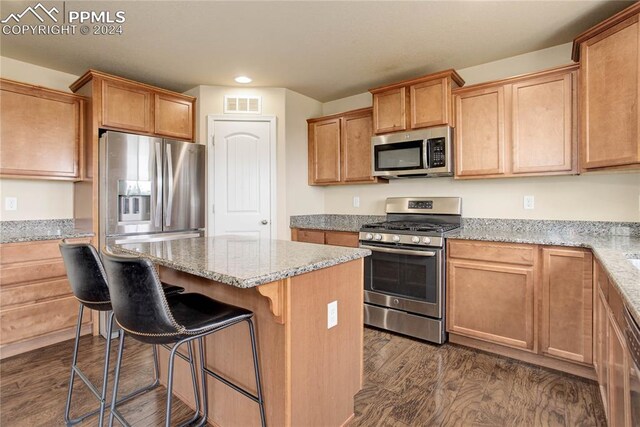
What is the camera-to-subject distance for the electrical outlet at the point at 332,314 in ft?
5.22

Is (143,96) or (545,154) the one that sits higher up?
(143,96)

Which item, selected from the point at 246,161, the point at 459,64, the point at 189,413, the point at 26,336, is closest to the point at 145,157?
the point at 246,161

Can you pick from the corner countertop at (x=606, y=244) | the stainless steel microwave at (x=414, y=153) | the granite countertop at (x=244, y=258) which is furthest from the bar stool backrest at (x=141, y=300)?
→ the stainless steel microwave at (x=414, y=153)

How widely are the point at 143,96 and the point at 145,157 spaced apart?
627 millimetres

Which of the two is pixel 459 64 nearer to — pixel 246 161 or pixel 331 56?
pixel 331 56

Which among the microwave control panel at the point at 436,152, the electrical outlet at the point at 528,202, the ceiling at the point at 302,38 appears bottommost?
the electrical outlet at the point at 528,202

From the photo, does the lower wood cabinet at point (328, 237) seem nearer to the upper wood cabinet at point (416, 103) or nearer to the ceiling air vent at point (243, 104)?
the upper wood cabinet at point (416, 103)

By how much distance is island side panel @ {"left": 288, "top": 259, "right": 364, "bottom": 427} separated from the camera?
4.66 feet

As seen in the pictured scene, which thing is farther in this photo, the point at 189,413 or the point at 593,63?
the point at 593,63

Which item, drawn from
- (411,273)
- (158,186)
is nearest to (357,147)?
(411,273)

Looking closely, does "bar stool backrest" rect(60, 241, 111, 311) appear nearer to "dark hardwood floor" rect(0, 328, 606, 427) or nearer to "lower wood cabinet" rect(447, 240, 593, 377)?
"dark hardwood floor" rect(0, 328, 606, 427)

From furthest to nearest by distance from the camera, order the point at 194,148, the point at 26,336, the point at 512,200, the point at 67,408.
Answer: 1. the point at 194,148
2. the point at 512,200
3. the point at 26,336
4. the point at 67,408

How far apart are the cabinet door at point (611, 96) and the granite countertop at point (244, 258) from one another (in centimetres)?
177

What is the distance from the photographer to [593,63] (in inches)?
88.1
